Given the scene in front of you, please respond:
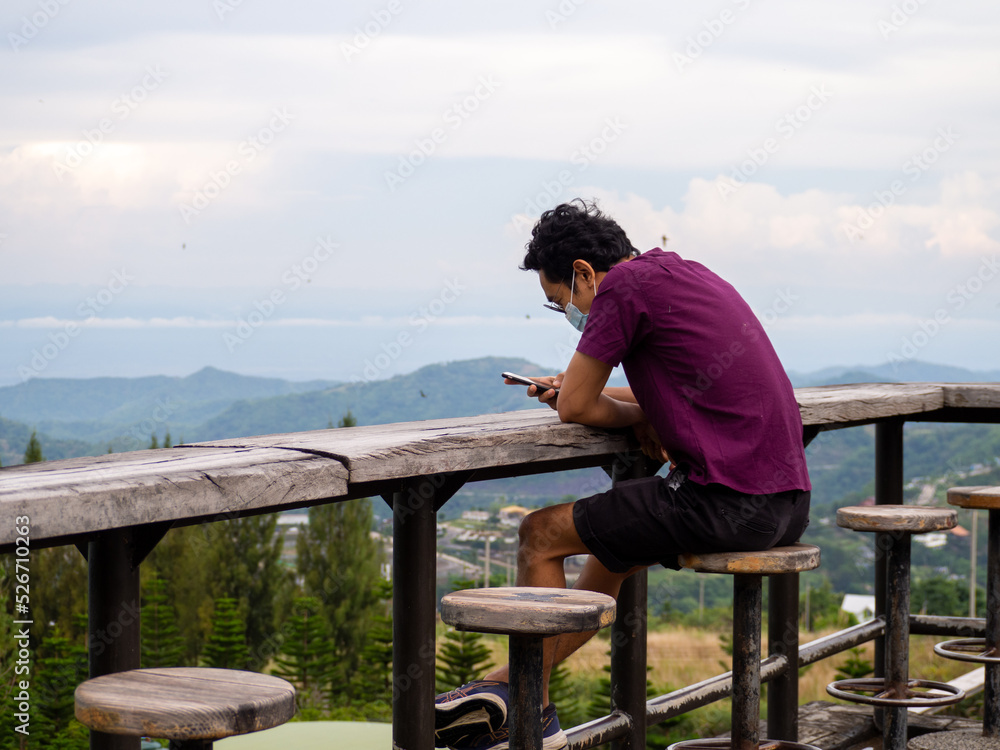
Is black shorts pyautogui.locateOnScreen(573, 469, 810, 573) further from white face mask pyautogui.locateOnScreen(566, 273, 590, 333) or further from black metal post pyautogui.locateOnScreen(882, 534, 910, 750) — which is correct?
black metal post pyautogui.locateOnScreen(882, 534, 910, 750)

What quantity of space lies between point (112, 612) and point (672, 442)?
119 cm

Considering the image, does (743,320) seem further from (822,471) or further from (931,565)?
(822,471)

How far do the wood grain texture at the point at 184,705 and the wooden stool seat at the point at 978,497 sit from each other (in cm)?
244

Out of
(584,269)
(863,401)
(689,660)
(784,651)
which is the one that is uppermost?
(584,269)

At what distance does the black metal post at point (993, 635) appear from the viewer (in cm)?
331

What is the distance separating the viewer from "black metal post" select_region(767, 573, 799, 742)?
3.31m

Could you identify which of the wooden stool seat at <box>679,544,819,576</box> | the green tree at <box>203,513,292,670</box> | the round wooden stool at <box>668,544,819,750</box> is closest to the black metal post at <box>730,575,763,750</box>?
the round wooden stool at <box>668,544,819,750</box>

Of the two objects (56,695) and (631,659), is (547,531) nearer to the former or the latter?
(631,659)

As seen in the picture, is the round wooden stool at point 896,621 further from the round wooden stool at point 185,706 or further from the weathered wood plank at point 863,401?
the round wooden stool at point 185,706

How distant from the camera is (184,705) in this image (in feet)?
4.26

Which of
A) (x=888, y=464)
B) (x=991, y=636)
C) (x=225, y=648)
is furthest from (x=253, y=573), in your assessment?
(x=991, y=636)

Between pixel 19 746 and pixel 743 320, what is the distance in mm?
14777

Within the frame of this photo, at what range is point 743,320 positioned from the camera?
7.57 ft

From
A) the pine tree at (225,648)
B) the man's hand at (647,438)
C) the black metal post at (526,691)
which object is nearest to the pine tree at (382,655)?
the pine tree at (225,648)
